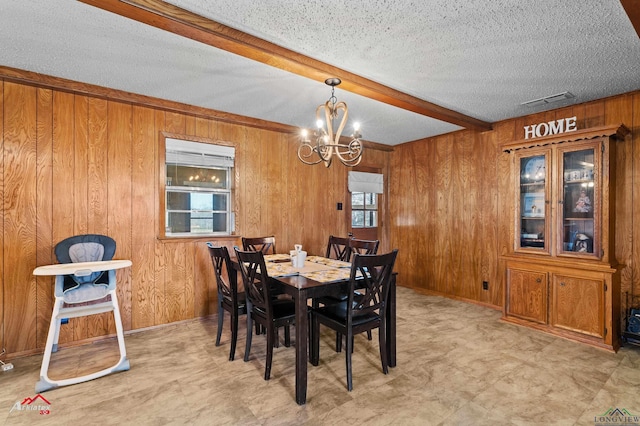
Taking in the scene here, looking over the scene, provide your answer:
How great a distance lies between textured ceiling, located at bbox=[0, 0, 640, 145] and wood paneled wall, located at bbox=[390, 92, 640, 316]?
0.55 metres

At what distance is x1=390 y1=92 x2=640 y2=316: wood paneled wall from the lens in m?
3.21

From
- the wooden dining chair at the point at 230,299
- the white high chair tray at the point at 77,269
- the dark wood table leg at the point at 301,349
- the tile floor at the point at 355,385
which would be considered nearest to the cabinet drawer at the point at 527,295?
the tile floor at the point at 355,385

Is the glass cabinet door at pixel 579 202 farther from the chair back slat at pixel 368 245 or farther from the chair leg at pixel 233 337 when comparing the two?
the chair leg at pixel 233 337

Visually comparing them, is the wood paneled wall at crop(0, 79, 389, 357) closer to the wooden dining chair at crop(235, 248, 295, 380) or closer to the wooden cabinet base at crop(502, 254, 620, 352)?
the wooden dining chair at crop(235, 248, 295, 380)

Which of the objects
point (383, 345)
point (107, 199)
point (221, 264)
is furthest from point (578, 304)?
point (107, 199)

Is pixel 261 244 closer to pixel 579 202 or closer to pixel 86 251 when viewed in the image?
pixel 86 251

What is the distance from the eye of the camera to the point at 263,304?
2469 millimetres

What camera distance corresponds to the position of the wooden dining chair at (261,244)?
3678 mm

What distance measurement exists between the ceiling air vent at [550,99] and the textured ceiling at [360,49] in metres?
0.09

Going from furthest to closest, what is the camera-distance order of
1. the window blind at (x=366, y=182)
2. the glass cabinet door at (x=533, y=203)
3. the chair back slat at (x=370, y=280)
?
1. the window blind at (x=366, y=182)
2. the glass cabinet door at (x=533, y=203)
3. the chair back slat at (x=370, y=280)

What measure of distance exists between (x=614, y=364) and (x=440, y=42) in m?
3.01

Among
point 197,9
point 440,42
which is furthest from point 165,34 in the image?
point 440,42

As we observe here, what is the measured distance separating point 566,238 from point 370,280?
240 centimetres

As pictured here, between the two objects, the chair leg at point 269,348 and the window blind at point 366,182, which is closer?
the chair leg at point 269,348
